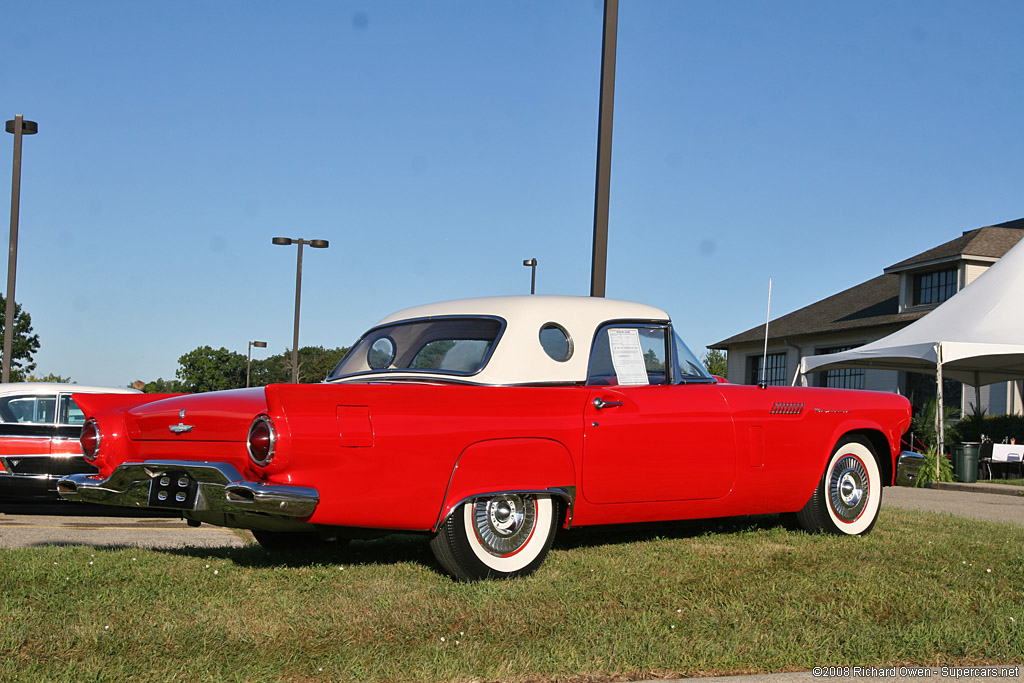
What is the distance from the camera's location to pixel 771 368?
3603cm

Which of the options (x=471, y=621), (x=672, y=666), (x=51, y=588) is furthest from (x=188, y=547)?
(x=672, y=666)

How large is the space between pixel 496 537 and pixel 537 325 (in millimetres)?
1358

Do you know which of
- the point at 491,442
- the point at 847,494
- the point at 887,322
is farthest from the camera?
the point at 887,322

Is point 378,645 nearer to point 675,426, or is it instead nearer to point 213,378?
point 675,426

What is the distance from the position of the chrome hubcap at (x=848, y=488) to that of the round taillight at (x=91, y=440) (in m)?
5.01

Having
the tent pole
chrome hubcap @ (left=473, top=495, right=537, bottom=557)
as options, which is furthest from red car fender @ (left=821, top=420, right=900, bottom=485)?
the tent pole

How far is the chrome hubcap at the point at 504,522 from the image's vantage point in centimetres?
545

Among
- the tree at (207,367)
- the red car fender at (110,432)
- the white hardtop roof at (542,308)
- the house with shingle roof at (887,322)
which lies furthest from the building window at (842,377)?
the tree at (207,367)

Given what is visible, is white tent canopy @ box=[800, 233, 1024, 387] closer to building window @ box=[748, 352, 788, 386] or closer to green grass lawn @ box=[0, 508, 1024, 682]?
green grass lawn @ box=[0, 508, 1024, 682]

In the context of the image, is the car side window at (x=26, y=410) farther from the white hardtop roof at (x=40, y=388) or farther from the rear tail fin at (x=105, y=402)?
the rear tail fin at (x=105, y=402)

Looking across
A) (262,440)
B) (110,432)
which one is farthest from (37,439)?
(262,440)

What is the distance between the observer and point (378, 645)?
13.8ft

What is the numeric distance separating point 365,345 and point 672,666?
3452mm

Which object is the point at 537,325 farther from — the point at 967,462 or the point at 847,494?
the point at 967,462
